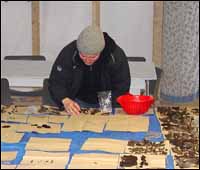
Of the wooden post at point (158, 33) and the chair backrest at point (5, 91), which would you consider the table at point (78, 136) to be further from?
the wooden post at point (158, 33)

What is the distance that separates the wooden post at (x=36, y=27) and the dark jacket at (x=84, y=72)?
2.28 m

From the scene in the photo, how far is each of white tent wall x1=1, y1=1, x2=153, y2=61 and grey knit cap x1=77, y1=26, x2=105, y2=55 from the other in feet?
8.12

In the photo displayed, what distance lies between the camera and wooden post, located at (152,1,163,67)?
5.01 meters

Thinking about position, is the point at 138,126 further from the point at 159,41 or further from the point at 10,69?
the point at 159,41

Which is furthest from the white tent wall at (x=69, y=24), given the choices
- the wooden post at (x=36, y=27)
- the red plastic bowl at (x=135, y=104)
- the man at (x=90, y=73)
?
the red plastic bowl at (x=135, y=104)

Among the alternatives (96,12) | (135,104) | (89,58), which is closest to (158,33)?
(96,12)

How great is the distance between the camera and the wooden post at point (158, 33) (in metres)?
5.01

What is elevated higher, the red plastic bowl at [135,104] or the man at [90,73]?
the man at [90,73]

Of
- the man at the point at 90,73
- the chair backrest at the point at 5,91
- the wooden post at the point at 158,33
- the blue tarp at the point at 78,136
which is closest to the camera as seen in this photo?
the blue tarp at the point at 78,136

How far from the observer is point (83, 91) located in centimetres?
296

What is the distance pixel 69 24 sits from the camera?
5133 millimetres

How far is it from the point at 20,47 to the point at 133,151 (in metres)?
3.28

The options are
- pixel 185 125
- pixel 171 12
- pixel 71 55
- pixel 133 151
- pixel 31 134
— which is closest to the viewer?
pixel 133 151

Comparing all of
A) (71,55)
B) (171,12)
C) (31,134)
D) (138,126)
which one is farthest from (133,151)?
(171,12)
